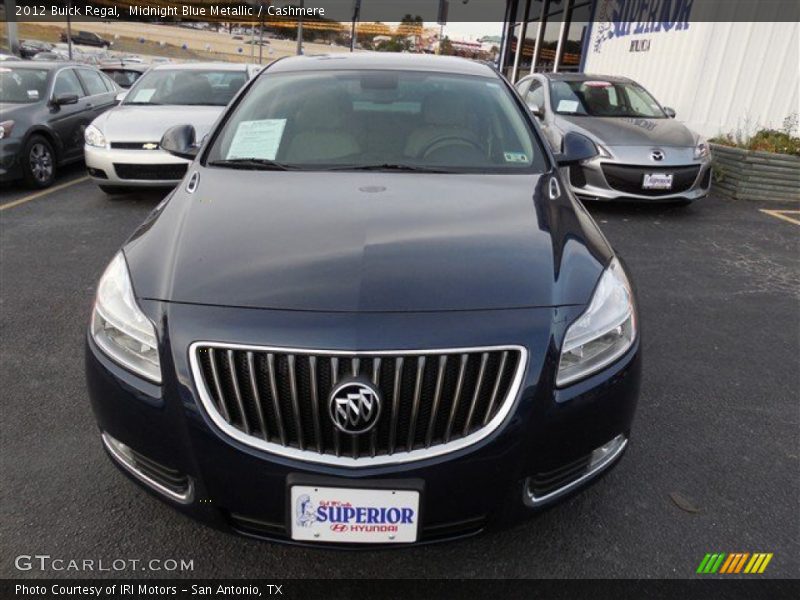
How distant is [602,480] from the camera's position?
2.34 metres

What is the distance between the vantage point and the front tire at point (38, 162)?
689 centimetres

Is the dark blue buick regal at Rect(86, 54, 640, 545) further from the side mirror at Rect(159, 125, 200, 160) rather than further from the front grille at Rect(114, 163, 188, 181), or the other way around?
the front grille at Rect(114, 163, 188, 181)

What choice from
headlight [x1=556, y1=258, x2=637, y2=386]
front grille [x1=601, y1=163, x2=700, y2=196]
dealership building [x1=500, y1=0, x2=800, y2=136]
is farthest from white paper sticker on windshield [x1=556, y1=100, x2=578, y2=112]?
headlight [x1=556, y1=258, x2=637, y2=386]

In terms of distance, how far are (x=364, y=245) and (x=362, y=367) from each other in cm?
51

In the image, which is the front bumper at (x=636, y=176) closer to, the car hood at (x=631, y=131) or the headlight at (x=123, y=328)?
the car hood at (x=631, y=131)

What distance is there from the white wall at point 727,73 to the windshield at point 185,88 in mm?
6965

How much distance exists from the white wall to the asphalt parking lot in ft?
17.2

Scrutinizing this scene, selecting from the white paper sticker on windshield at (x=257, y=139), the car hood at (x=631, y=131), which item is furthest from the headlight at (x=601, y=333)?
the car hood at (x=631, y=131)

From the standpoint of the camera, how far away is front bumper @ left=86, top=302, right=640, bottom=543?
162 cm

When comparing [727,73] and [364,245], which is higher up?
[727,73]

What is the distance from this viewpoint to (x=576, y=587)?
194 cm

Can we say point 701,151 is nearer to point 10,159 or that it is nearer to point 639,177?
point 639,177

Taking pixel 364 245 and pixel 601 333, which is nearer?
pixel 601 333

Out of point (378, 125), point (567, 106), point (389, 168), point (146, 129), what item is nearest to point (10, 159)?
point (146, 129)
